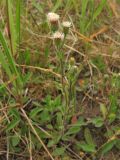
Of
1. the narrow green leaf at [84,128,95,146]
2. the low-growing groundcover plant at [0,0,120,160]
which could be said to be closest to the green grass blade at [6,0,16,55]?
the low-growing groundcover plant at [0,0,120,160]

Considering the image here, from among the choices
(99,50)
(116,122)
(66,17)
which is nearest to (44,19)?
(66,17)

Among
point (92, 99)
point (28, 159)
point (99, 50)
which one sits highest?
point (99, 50)

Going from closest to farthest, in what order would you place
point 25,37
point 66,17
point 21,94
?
1. point 21,94
2. point 25,37
3. point 66,17

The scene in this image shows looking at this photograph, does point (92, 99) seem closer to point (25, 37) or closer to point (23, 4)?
point (25, 37)

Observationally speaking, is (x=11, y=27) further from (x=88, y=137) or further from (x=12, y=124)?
(x=88, y=137)

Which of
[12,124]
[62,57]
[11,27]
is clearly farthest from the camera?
[11,27]

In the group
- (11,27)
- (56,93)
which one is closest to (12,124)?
(56,93)

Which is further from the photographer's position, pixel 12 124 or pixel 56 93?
pixel 56 93

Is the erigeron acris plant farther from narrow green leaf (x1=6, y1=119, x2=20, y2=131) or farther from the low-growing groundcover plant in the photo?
narrow green leaf (x1=6, y1=119, x2=20, y2=131)

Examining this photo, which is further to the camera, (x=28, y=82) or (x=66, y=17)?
(x=66, y=17)
